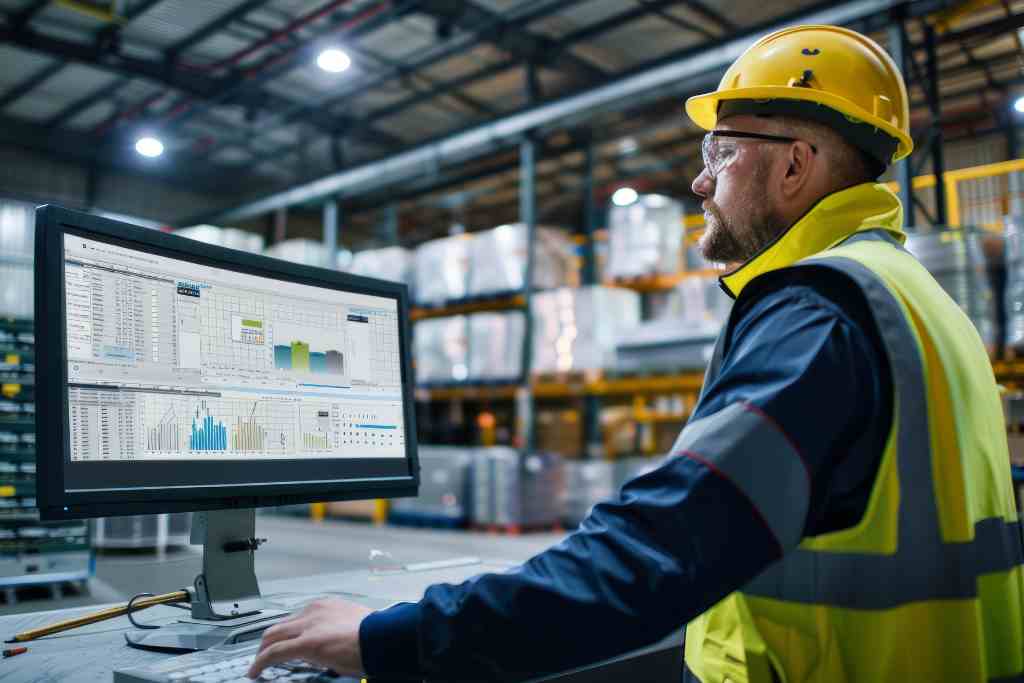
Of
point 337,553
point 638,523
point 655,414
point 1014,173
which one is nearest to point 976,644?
point 638,523

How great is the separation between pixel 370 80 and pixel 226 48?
179 cm

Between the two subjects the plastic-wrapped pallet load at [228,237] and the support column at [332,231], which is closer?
the support column at [332,231]

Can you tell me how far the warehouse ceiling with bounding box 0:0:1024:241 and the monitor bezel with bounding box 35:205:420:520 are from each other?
5.26 metres

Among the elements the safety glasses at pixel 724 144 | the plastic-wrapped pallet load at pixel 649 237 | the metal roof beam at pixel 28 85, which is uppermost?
the metal roof beam at pixel 28 85

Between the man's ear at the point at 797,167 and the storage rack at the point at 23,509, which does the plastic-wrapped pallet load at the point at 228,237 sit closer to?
the storage rack at the point at 23,509

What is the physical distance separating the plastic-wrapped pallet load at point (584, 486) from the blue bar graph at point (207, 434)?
6404 millimetres

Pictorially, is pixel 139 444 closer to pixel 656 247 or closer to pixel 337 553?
pixel 337 553

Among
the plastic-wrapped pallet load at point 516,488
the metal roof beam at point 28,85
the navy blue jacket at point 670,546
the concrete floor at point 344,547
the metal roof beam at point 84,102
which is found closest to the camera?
the navy blue jacket at point 670,546

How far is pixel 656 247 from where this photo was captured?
796 cm

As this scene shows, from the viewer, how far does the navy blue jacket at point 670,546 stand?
0.84 meters

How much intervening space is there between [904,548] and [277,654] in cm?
75

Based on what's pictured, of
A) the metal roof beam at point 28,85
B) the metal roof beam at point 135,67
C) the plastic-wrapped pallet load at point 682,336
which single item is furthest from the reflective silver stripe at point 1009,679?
the metal roof beam at point 28,85

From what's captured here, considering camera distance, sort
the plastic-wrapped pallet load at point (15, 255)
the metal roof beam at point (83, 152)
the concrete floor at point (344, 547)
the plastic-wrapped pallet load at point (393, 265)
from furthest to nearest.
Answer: the metal roof beam at point (83, 152) < the plastic-wrapped pallet load at point (393, 265) < the plastic-wrapped pallet load at point (15, 255) < the concrete floor at point (344, 547)

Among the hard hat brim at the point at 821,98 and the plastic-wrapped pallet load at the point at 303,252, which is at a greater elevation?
the plastic-wrapped pallet load at the point at 303,252
